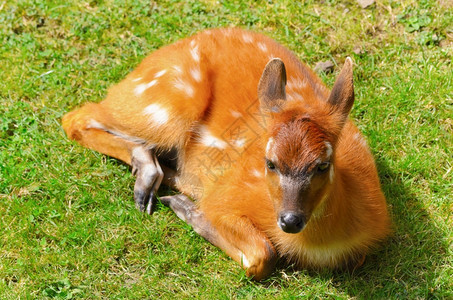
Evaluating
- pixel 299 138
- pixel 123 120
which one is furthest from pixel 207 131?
pixel 299 138

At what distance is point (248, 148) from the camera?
5227 mm

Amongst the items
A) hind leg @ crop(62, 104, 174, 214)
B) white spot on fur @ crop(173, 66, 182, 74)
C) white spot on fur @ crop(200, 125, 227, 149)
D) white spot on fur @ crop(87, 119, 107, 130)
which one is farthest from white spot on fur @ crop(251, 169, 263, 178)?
white spot on fur @ crop(87, 119, 107, 130)

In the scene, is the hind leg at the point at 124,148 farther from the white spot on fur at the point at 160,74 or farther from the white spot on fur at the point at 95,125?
the white spot on fur at the point at 160,74

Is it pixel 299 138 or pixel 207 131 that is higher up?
pixel 299 138

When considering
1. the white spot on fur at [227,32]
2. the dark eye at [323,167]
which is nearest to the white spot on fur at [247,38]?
the white spot on fur at [227,32]

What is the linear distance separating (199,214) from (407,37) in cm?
296

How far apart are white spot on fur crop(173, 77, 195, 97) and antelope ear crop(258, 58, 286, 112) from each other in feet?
3.50

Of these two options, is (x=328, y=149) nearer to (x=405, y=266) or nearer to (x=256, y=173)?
(x=256, y=173)

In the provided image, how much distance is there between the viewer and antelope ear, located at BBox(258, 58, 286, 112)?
4.50m

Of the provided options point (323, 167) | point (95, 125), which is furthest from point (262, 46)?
point (323, 167)

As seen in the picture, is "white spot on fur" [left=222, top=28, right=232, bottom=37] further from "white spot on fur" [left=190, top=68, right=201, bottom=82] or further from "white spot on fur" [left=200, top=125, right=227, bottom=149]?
"white spot on fur" [left=200, top=125, right=227, bottom=149]

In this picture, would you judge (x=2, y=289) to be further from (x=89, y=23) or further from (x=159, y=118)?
(x=89, y=23)

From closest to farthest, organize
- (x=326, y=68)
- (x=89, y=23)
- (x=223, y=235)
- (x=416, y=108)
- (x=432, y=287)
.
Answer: (x=432, y=287) < (x=223, y=235) < (x=416, y=108) < (x=326, y=68) < (x=89, y=23)

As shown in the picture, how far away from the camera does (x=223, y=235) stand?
5109mm
